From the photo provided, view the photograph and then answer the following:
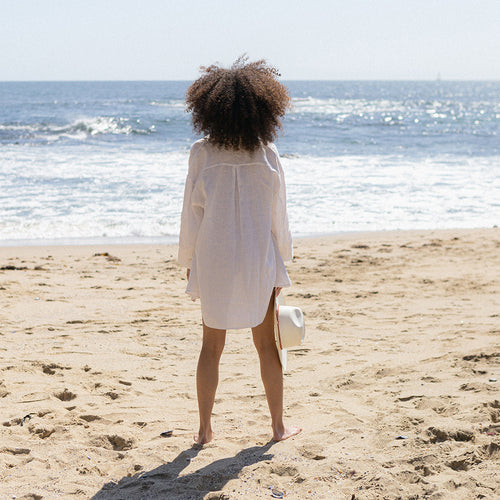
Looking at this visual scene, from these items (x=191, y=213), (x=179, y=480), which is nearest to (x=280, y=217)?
(x=191, y=213)

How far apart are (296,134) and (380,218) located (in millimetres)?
15688

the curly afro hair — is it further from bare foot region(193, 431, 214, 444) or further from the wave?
the wave

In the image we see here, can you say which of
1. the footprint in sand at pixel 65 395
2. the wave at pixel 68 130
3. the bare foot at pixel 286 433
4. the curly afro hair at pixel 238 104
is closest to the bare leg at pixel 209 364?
the bare foot at pixel 286 433

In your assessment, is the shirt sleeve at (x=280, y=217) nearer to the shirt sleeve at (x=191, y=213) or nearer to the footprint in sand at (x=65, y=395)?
the shirt sleeve at (x=191, y=213)

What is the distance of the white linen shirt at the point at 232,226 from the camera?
2.54m

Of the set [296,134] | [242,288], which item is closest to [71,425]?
[242,288]

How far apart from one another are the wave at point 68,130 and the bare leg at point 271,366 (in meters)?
20.5

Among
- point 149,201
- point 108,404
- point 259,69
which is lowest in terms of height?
point 108,404

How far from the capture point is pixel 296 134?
24703 millimetres

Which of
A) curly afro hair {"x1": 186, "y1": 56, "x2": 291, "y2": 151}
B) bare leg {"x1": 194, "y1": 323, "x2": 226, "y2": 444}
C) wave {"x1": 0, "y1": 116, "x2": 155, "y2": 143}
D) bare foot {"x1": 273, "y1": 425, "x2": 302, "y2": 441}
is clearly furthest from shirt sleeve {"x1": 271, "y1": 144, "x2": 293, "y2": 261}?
wave {"x1": 0, "y1": 116, "x2": 155, "y2": 143}

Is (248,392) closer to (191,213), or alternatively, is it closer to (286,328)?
(286,328)

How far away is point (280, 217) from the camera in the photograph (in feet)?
8.71

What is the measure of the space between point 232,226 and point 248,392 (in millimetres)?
1410

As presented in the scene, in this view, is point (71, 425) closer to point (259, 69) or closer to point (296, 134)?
point (259, 69)
